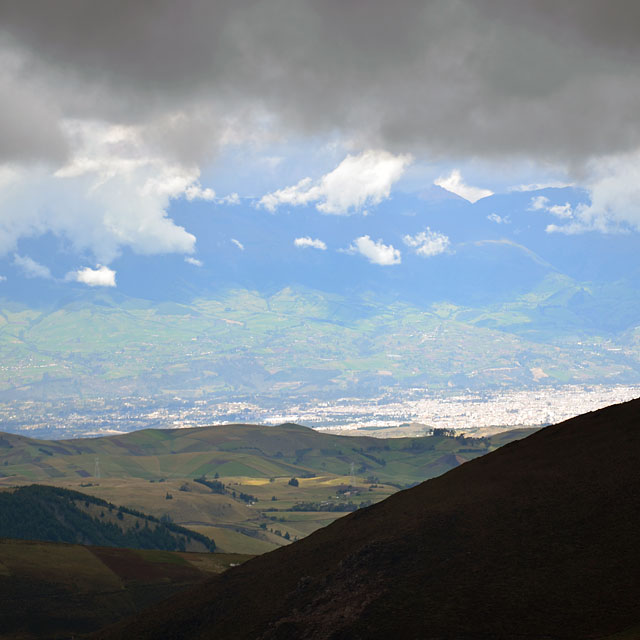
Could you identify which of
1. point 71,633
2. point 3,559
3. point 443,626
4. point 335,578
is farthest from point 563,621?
point 3,559

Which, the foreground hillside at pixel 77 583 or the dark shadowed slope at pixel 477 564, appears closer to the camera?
the dark shadowed slope at pixel 477 564

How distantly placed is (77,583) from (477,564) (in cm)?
10929

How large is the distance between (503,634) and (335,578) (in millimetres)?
22438

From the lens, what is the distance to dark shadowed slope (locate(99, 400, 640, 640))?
65000 mm

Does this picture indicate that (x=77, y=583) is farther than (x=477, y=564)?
Yes

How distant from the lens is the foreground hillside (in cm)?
14275

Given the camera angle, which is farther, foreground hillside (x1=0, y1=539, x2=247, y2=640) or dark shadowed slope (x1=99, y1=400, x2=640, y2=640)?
foreground hillside (x1=0, y1=539, x2=247, y2=640)

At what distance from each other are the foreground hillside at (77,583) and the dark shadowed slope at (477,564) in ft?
147

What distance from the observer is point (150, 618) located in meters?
99.2

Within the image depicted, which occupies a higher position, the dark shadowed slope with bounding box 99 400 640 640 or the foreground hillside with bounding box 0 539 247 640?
the dark shadowed slope with bounding box 99 400 640 640

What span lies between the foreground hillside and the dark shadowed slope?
4474 cm

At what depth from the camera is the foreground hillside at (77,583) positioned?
143m

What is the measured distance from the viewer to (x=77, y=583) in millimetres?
162000

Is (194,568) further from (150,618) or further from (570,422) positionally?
(570,422)
